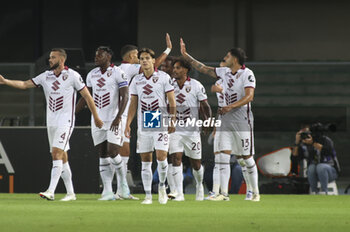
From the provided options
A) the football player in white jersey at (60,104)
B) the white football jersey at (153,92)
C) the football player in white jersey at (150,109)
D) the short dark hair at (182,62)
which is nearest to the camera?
the football player in white jersey at (150,109)

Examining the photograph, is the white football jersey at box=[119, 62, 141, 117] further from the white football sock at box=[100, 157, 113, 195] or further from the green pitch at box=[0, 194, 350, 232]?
the green pitch at box=[0, 194, 350, 232]

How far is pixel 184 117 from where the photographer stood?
34.9 ft

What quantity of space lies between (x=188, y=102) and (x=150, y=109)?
43.3 inches

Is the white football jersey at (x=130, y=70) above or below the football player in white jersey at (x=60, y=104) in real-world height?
above

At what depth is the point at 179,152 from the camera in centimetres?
1063

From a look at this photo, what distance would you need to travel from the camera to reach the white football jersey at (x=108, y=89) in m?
10.8

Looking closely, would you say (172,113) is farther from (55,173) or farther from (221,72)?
(55,173)

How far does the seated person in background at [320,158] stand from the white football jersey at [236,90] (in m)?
3.79
